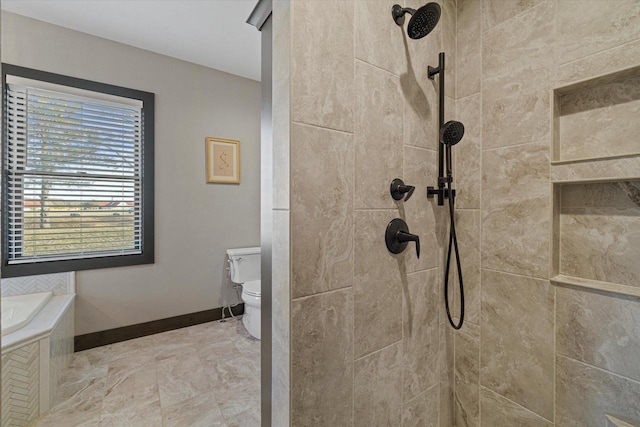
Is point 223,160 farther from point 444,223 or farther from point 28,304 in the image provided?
point 444,223

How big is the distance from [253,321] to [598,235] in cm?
248

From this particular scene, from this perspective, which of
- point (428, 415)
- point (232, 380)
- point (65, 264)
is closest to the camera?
point (428, 415)

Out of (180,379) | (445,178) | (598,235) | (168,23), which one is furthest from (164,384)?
(168,23)

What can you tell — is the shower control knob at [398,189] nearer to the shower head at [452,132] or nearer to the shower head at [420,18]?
the shower head at [452,132]

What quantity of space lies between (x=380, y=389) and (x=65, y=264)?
2.65 m

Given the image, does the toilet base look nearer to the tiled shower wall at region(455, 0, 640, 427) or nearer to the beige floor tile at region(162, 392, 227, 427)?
the beige floor tile at region(162, 392, 227, 427)

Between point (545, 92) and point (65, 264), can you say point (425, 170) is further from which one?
point (65, 264)

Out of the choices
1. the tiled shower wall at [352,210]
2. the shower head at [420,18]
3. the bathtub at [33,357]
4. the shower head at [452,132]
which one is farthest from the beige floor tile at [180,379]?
the shower head at [420,18]

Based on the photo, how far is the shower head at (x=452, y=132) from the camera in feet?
3.63

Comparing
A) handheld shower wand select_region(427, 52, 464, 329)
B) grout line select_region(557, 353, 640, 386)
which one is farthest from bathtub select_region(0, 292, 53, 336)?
grout line select_region(557, 353, 640, 386)

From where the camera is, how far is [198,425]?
1667 millimetres

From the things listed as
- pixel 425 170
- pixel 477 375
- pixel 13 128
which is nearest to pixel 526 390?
pixel 477 375

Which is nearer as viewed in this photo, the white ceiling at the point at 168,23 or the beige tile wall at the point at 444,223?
the beige tile wall at the point at 444,223

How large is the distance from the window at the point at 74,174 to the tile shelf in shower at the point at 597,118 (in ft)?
9.78
